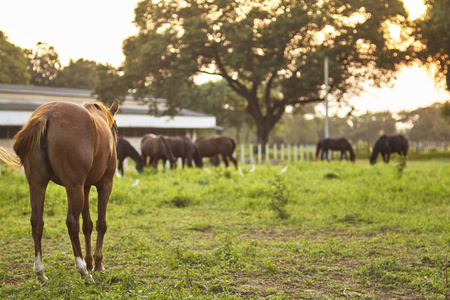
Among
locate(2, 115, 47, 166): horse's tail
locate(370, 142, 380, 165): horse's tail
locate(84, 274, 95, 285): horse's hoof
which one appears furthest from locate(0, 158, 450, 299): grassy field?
locate(370, 142, 380, 165): horse's tail

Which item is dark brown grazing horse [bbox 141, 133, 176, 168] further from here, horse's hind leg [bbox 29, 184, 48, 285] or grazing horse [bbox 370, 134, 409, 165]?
horse's hind leg [bbox 29, 184, 48, 285]

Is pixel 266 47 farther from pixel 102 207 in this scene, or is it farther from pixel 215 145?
pixel 102 207

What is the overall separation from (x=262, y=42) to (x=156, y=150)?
44.1ft

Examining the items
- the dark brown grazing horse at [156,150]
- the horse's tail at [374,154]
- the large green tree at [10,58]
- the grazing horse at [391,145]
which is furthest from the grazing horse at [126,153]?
the grazing horse at [391,145]

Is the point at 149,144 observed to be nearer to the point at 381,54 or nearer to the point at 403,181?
the point at 403,181

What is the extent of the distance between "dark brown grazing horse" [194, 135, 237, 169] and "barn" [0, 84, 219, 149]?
1062cm

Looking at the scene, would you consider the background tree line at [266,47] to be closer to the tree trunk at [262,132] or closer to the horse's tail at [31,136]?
the tree trunk at [262,132]

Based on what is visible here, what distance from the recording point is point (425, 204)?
945cm

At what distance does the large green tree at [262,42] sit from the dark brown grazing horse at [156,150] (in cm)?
1051

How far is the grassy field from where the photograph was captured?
4199mm

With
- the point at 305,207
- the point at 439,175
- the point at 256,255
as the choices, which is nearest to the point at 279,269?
the point at 256,255

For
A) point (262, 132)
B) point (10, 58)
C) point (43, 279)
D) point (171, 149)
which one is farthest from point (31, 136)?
point (262, 132)

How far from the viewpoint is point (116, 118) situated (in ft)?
110

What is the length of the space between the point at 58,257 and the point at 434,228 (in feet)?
17.1
